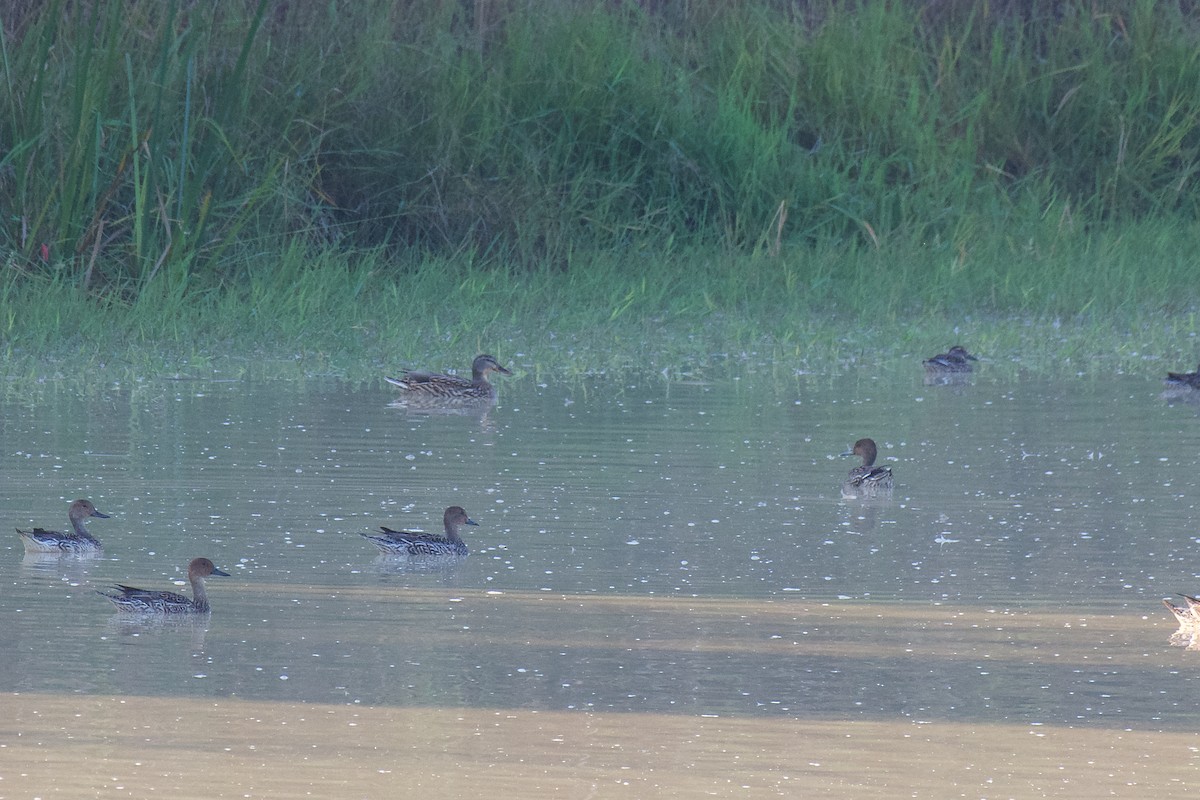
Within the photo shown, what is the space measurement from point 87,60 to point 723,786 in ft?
30.8

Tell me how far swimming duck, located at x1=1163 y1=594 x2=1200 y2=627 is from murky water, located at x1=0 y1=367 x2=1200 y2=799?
0.36ft

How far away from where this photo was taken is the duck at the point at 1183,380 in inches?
472

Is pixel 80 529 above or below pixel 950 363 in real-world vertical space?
above

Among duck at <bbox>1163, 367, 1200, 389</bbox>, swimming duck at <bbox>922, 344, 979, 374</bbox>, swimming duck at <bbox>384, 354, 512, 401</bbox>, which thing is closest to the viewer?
swimming duck at <bbox>384, 354, 512, 401</bbox>

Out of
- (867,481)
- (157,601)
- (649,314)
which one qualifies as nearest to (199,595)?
(157,601)

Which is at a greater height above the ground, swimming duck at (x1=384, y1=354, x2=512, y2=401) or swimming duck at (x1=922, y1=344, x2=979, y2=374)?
swimming duck at (x1=922, y1=344, x2=979, y2=374)

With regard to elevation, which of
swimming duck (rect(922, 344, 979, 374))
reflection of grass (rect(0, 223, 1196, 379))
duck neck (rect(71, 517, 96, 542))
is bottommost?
reflection of grass (rect(0, 223, 1196, 379))

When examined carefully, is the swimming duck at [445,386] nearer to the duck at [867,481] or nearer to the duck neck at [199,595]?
the duck at [867,481]

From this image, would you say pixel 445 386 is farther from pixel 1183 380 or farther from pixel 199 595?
pixel 199 595

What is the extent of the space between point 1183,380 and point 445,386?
3.73 m

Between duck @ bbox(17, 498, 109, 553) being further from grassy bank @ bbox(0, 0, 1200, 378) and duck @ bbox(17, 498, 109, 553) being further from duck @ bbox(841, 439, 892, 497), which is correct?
grassy bank @ bbox(0, 0, 1200, 378)

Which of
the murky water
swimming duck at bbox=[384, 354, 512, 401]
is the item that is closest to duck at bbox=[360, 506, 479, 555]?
the murky water

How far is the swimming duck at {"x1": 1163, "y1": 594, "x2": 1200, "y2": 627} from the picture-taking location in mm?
6598

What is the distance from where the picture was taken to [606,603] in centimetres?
695
